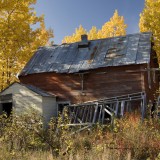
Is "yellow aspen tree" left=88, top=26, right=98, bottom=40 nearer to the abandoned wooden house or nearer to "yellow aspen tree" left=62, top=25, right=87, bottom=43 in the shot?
"yellow aspen tree" left=62, top=25, right=87, bottom=43

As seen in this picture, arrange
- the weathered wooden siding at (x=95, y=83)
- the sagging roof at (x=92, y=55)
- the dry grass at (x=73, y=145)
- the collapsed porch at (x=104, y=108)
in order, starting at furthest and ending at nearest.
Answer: the sagging roof at (x=92, y=55) < the weathered wooden siding at (x=95, y=83) < the collapsed porch at (x=104, y=108) < the dry grass at (x=73, y=145)

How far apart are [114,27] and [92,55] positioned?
17076mm

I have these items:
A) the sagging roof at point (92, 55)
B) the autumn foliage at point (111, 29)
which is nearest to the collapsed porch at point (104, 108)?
the sagging roof at point (92, 55)

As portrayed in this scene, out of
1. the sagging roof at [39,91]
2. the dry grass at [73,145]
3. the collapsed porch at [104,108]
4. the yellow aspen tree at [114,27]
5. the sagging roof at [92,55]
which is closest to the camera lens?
the dry grass at [73,145]

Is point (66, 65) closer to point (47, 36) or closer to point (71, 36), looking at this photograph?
point (47, 36)

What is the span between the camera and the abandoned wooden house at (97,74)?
20.3 m

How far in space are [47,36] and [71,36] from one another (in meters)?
11.3

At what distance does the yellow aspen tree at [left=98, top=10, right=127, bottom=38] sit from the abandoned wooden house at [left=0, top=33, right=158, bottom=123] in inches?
540

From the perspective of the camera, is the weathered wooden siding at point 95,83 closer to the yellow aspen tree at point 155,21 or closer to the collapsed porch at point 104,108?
the collapsed porch at point 104,108

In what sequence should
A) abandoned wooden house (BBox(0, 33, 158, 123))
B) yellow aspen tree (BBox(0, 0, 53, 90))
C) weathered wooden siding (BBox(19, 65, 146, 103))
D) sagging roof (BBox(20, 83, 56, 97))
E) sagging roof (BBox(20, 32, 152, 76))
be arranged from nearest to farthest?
abandoned wooden house (BBox(0, 33, 158, 123)) < weathered wooden siding (BBox(19, 65, 146, 103)) < sagging roof (BBox(20, 83, 56, 97)) < sagging roof (BBox(20, 32, 152, 76)) < yellow aspen tree (BBox(0, 0, 53, 90))

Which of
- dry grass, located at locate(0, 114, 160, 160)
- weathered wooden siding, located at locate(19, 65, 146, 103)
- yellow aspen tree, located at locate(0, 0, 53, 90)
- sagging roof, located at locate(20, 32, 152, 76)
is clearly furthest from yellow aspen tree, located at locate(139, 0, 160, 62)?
dry grass, located at locate(0, 114, 160, 160)

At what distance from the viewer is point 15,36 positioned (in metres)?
23.7

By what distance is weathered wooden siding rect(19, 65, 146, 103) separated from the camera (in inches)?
816

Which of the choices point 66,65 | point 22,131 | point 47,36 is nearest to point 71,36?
point 47,36
